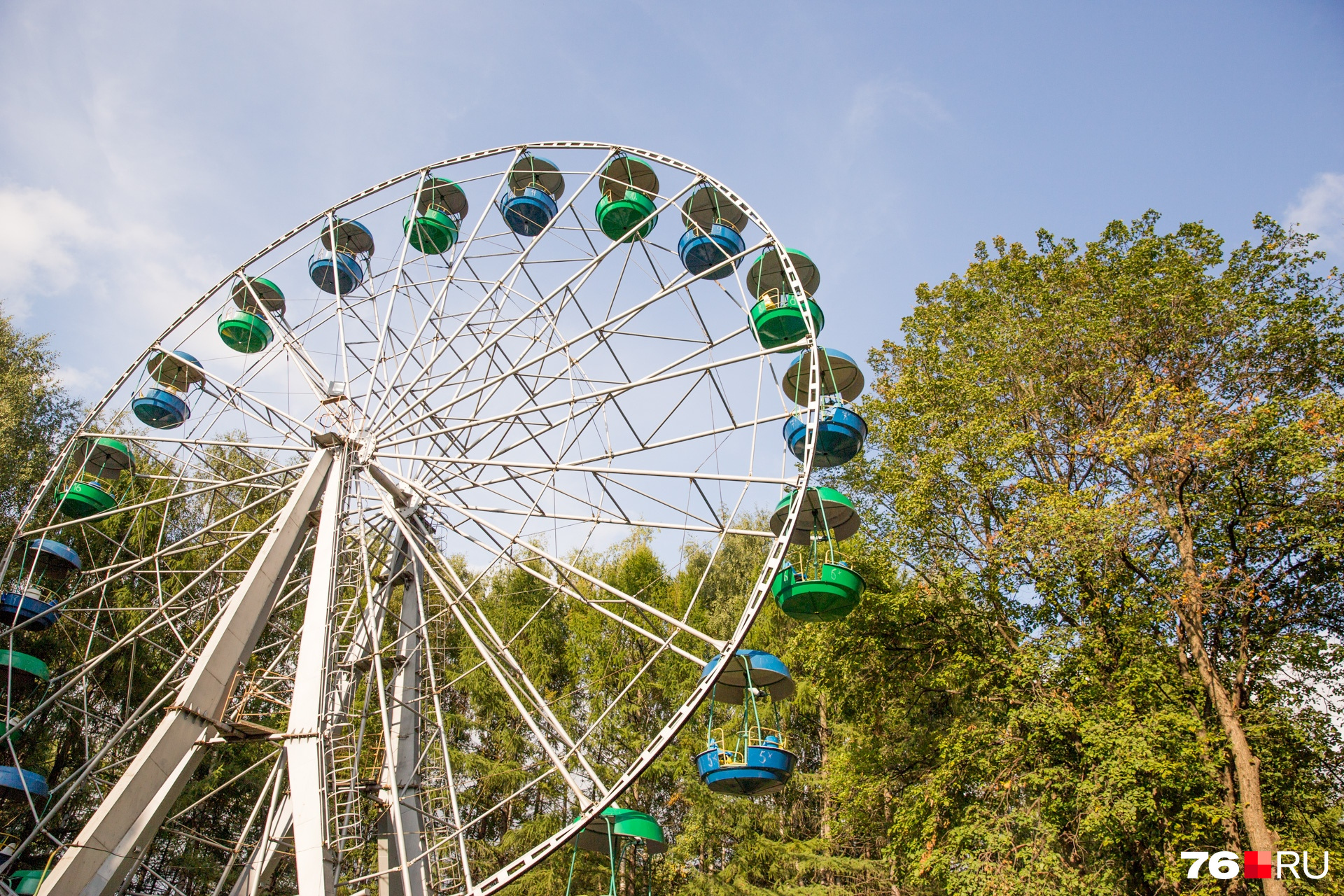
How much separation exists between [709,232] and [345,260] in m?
6.64

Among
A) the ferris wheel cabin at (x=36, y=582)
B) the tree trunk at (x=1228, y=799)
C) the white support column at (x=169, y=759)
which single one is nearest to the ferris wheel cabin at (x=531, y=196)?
the white support column at (x=169, y=759)

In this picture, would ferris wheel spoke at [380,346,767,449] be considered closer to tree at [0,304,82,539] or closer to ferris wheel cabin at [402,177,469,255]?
ferris wheel cabin at [402,177,469,255]

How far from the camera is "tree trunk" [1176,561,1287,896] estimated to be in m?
11.7

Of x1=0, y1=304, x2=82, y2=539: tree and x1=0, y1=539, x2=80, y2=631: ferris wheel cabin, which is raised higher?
x1=0, y1=304, x2=82, y2=539: tree

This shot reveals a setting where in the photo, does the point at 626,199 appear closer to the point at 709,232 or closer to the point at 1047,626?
the point at 709,232

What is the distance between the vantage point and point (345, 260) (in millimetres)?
15367

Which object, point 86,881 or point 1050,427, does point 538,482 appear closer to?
point 86,881

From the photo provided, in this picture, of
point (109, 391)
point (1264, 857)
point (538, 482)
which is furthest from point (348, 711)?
point (1264, 857)

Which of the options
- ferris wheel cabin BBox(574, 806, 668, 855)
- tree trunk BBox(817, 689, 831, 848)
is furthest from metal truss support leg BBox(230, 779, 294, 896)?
tree trunk BBox(817, 689, 831, 848)

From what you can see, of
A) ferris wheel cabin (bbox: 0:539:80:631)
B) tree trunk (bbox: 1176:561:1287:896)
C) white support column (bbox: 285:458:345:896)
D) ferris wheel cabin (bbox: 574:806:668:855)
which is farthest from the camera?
ferris wheel cabin (bbox: 0:539:80:631)

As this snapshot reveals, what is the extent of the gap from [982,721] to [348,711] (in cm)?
993

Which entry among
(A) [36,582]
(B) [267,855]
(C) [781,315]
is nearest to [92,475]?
(A) [36,582]

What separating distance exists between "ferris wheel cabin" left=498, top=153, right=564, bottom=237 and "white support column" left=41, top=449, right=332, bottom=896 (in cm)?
678

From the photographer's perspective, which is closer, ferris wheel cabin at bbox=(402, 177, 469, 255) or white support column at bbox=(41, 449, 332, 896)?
white support column at bbox=(41, 449, 332, 896)
